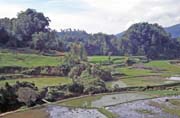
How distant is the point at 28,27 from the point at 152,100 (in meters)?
47.8

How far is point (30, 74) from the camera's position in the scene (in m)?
49.5

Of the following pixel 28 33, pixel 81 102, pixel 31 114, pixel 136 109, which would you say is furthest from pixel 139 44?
pixel 31 114

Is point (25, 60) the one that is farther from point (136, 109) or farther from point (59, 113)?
point (136, 109)

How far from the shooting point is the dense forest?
234 ft

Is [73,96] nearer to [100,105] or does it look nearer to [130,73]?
[100,105]

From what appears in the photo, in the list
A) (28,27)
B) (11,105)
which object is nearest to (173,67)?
(28,27)

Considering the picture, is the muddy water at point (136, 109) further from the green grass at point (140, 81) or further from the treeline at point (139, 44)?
the treeline at point (139, 44)

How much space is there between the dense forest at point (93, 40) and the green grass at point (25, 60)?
32.3 ft

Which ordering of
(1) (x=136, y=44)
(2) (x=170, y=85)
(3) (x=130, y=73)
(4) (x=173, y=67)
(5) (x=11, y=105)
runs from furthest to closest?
(1) (x=136, y=44) < (4) (x=173, y=67) < (3) (x=130, y=73) < (2) (x=170, y=85) < (5) (x=11, y=105)

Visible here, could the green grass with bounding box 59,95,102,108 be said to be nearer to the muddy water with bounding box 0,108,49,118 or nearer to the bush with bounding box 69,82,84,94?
the bush with bounding box 69,82,84,94

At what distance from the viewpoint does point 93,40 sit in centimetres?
11144

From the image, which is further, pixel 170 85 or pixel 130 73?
pixel 130 73

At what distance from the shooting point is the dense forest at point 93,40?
234 ft

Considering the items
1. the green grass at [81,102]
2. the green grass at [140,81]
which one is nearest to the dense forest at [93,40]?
the green grass at [140,81]
